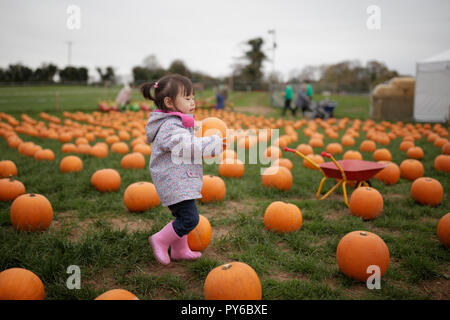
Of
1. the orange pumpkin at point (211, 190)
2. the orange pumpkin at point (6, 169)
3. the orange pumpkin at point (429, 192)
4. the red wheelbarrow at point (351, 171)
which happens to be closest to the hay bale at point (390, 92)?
the orange pumpkin at point (429, 192)

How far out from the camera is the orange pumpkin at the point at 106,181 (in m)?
5.30

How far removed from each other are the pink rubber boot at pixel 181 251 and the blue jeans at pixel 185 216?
0.66 feet

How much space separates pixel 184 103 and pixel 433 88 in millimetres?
17889

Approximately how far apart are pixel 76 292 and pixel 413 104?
19.9m

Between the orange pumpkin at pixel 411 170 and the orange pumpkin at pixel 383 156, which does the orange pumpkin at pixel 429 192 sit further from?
the orange pumpkin at pixel 383 156

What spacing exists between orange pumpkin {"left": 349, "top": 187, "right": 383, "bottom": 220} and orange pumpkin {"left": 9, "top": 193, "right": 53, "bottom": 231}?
405cm

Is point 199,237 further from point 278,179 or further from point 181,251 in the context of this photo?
point 278,179

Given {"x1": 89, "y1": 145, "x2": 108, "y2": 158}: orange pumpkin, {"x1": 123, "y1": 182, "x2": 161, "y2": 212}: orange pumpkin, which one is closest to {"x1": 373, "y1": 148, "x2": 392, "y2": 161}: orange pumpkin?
{"x1": 123, "y1": 182, "x2": 161, "y2": 212}: orange pumpkin

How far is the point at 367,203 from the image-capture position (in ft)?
13.8

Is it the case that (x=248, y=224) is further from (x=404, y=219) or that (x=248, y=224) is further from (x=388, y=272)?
(x=404, y=219)

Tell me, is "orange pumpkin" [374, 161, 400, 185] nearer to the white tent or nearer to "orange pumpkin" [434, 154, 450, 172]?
"orange pumpkin" [434, 154, 450, 172]

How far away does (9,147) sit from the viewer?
29.0 feet

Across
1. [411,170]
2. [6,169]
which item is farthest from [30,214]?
[411,170]

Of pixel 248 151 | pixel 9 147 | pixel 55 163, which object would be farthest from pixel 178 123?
pixel 9 147
